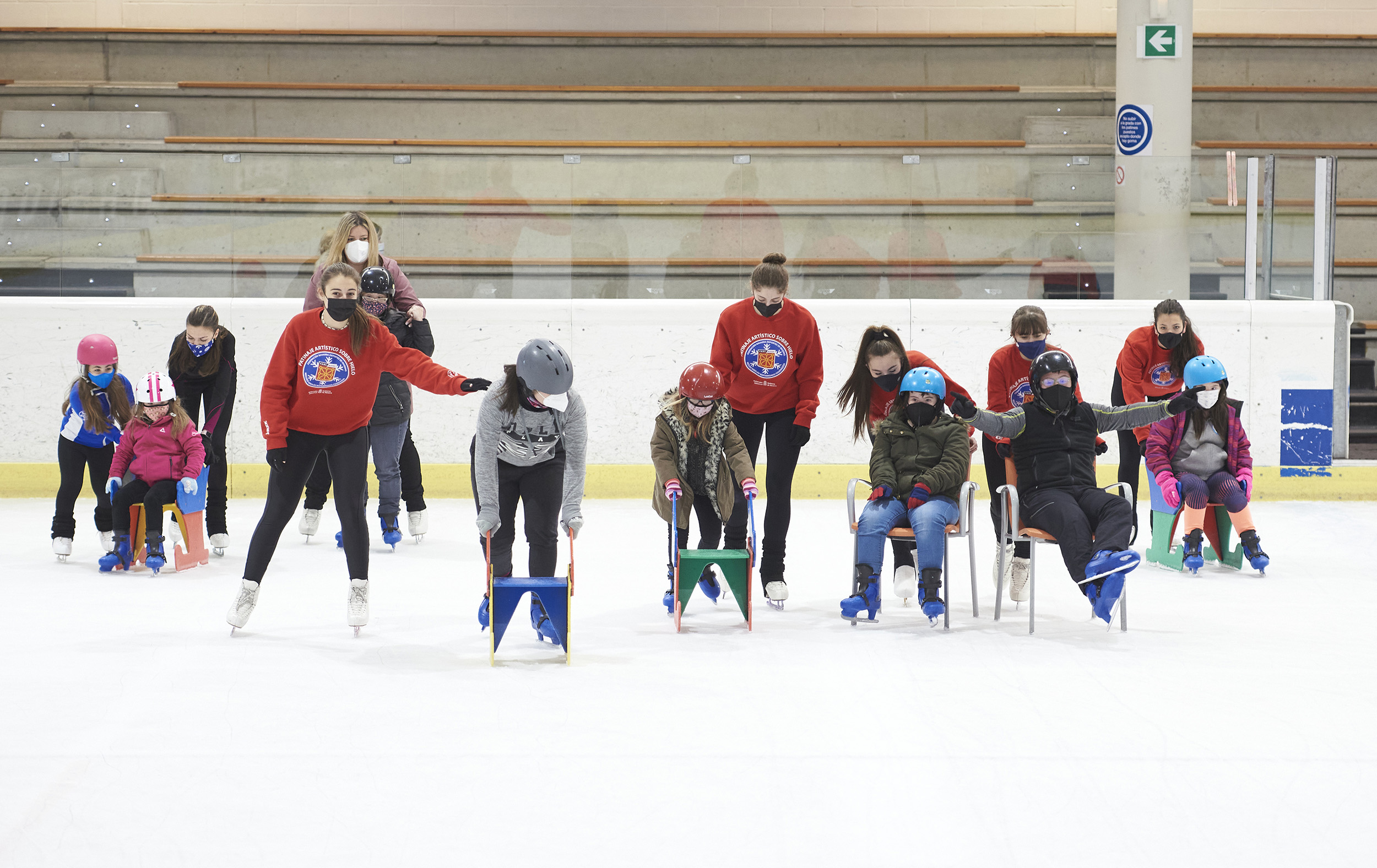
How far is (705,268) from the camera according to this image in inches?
328

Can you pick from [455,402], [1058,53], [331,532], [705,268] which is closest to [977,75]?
[1058,53]

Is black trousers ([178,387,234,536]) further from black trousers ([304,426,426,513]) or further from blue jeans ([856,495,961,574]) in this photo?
blue jeans ([856,495,961,574])

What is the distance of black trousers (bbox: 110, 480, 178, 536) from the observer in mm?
5781

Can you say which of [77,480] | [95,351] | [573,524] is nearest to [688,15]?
[95,351]

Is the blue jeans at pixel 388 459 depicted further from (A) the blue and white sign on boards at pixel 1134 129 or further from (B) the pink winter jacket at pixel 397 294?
(A) the blue and white sign on boards at pixel 1134 129

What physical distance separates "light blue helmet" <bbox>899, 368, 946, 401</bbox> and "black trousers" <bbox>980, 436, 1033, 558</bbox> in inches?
19.4

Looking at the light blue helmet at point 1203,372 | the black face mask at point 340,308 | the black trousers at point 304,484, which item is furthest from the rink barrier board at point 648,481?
the black face mask at point 340,308

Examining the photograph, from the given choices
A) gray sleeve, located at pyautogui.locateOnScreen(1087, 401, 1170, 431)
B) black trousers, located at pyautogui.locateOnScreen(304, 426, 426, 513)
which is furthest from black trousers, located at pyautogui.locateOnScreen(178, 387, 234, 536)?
gray sleeve, located at pyautogui.locateOnScreen(1087, 401, 1170, 431)

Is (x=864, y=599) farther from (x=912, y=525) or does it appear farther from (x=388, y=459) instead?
(x=388, y=459)

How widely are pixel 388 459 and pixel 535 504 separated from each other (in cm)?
199

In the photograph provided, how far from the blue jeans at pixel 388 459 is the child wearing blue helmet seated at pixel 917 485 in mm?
2455

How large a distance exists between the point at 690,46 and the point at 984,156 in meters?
4.93

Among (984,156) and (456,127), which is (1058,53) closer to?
(984,156)

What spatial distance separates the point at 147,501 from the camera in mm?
5793
